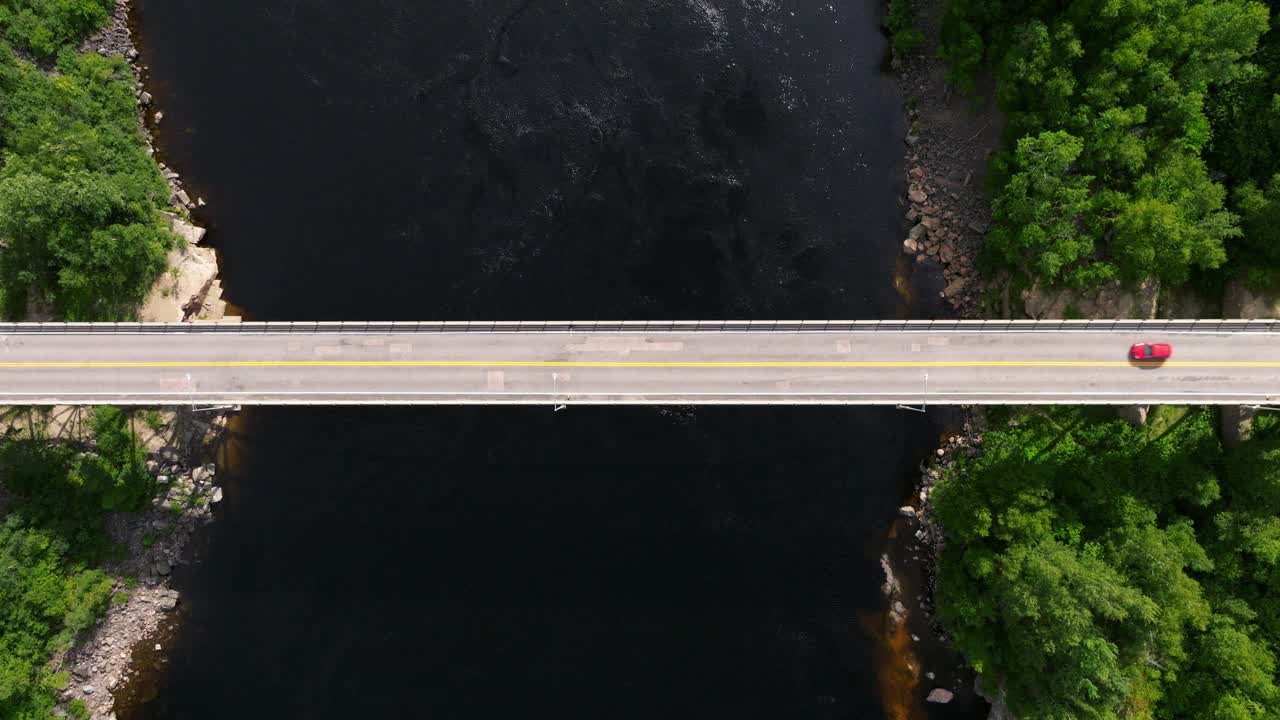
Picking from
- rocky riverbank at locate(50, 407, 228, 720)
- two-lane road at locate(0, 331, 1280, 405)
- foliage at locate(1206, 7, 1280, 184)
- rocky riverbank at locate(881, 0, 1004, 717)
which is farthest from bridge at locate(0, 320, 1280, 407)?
foliage at locate(1206, 7, 1280, 184)

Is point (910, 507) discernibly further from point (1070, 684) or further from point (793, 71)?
point (793, 71)

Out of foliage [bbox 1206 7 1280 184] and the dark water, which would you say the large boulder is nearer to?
the dark water

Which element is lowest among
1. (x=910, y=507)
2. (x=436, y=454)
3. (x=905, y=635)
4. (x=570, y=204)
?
(x=905, y=635)

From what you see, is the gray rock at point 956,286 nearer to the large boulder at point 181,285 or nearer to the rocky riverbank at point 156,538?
the rocky riverbank at point 156,538

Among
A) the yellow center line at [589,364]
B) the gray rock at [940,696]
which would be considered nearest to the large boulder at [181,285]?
the yellow center line at [589,364]

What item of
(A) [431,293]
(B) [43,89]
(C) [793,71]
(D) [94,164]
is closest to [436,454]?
(A) [431,293]

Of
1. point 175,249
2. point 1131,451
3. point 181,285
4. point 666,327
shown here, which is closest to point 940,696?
point 1131,451

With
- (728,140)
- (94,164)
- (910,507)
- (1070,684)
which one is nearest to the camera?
(1070,684)
